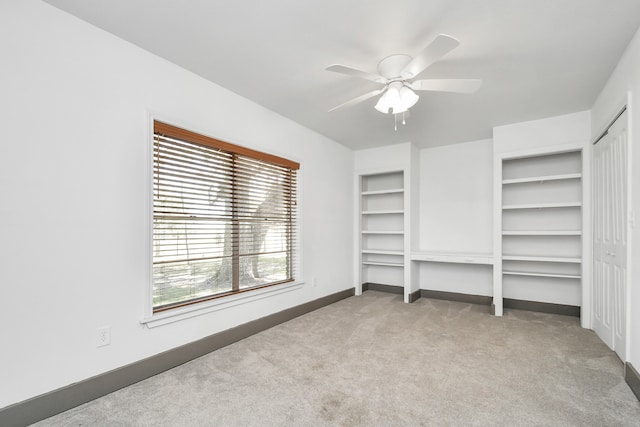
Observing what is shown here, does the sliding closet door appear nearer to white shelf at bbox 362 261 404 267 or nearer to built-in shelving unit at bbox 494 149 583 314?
built-in shelving unit at bbox 494 149 583 314

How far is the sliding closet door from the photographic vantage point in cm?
250

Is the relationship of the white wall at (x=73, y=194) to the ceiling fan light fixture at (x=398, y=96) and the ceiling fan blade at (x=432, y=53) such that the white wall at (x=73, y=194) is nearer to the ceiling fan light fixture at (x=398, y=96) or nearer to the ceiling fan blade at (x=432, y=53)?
the ceiling fan light fixture at (x=398, y=96)

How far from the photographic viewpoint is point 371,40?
2.18 metres

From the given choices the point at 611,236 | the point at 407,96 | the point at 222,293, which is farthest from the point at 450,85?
the point at 222,293

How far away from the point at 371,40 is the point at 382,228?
3673 millimetres

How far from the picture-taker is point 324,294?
14.4 feet

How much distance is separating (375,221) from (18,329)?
15.4 feet

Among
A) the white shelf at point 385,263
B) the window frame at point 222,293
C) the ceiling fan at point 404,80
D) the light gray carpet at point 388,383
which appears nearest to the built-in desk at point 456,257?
the white shelf at point 385,263

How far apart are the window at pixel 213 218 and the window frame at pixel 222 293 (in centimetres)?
A: 1

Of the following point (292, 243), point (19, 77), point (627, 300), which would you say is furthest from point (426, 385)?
point (19, 77)

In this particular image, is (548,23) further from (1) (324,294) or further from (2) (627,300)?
(1) (324,294)

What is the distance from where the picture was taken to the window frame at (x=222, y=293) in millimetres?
2353

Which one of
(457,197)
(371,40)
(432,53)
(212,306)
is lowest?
(212,306)

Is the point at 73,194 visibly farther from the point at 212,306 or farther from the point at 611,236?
the point at 611,236
